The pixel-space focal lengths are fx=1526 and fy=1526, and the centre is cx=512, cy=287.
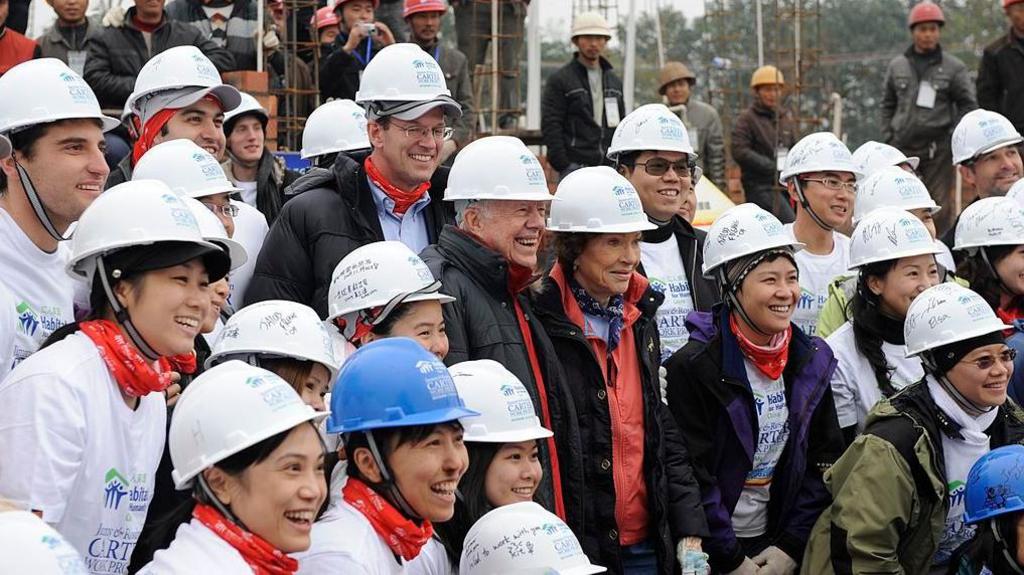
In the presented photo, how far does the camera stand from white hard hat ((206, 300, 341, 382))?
486 cm

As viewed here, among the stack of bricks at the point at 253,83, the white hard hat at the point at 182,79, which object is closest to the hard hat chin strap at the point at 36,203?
the white hard hat at the point at 182,79

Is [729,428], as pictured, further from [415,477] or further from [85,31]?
[85,31]

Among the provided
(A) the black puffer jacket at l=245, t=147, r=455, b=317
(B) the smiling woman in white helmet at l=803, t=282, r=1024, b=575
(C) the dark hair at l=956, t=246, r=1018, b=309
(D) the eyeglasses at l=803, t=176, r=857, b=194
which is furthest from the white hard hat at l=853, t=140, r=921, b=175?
(A) the black puffer jacket at l=245, t=147, r=455, b=317

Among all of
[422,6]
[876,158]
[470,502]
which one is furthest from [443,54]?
[470,502]

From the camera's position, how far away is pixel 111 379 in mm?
4273

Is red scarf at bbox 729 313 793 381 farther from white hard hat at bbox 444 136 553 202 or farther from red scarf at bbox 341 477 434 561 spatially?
red scarf at bbox 341 477 434 561

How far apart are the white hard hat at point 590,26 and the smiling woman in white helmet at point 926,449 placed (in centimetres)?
542

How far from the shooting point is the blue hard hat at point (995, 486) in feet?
18.8

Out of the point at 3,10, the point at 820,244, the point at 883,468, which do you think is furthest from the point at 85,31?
the point at 883,468

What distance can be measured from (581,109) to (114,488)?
7.63m

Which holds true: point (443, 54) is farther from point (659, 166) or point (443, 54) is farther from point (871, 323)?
point (871, 323)

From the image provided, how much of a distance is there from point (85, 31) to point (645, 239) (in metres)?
4.64

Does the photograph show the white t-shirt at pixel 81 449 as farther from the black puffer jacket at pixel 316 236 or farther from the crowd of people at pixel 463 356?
the black puffer jacket at pixel 316 236

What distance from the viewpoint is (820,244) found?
789 centimetres
